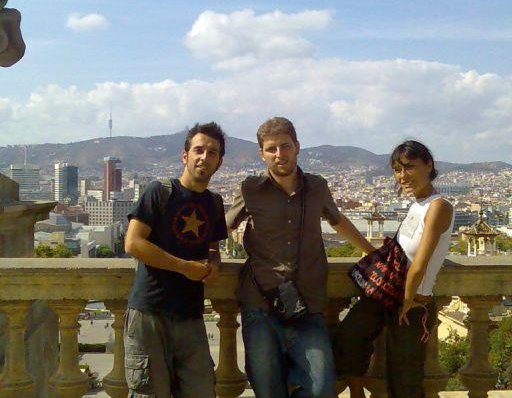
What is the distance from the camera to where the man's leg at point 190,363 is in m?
2.95

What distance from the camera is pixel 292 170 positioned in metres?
3.15

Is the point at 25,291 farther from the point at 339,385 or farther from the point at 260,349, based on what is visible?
the point at 339,385

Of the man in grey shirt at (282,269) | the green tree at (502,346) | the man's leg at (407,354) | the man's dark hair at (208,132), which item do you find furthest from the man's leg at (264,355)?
the green tree at (502,346)

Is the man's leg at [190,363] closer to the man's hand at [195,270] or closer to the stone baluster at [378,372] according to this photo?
the man's hand at [195,270]

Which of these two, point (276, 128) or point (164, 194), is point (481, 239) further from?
point (164, 194)

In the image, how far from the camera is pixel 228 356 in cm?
341

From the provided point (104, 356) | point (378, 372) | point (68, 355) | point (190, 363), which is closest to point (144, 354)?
point (190, 363)

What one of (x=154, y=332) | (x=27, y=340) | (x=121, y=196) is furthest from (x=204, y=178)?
(x=121, y=196)

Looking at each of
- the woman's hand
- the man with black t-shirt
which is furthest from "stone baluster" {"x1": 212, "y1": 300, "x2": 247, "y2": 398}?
the woman's hand

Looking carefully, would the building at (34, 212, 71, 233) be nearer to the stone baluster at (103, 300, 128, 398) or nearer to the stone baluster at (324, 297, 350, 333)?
the stone baluster at (103, 300, 128, 398)

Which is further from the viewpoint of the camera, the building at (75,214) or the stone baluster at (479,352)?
the building at (75,214)

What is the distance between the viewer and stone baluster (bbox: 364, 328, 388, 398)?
3512 millimetres

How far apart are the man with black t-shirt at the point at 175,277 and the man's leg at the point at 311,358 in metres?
0.38

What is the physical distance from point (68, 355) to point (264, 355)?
97 centimetres
